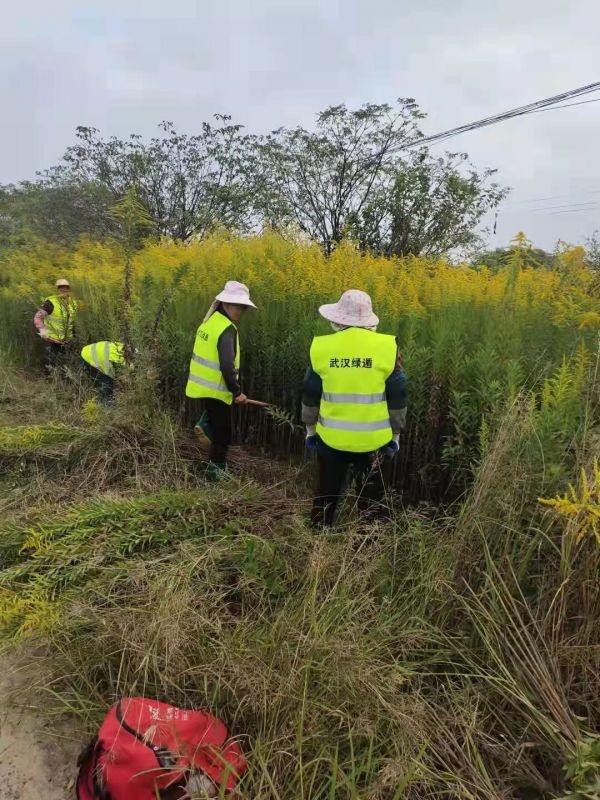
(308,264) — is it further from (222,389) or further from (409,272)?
(222,389)

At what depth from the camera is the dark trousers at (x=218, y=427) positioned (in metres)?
4.17

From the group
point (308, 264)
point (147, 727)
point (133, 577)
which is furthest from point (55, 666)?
point (308, 264)

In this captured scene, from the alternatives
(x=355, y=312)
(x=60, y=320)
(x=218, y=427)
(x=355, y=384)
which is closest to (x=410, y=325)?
(x=355, y=312)

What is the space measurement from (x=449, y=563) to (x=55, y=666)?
5.80ft

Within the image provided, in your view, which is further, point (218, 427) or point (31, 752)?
point (218, 427)

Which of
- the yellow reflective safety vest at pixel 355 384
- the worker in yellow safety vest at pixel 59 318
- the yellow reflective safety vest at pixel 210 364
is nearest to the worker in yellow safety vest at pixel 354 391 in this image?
the yellow reflective safety vest at pixel 355 384

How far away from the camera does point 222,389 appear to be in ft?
13.5

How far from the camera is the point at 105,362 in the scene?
512cm

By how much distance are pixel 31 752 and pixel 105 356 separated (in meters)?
3.72

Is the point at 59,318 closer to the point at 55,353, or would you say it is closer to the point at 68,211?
the point at 55,353

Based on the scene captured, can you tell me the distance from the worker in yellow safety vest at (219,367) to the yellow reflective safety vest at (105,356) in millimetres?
1098

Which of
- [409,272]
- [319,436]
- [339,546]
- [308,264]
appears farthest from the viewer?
[409,272]

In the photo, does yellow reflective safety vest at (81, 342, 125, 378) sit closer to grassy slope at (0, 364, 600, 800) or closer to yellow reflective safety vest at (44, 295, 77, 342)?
yellow reflective safety vest at (44, 295, 77, 342)

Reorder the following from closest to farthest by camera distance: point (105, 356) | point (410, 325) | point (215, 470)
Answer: point (410, 325)
point (215, 470)
point (105, 356)
